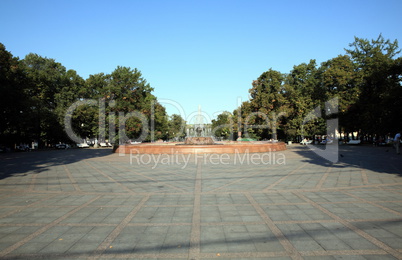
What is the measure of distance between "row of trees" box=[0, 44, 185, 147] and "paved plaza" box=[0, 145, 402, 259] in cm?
2820

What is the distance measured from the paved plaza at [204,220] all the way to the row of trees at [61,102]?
28.2 m

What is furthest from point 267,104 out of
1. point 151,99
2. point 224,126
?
point 224,126

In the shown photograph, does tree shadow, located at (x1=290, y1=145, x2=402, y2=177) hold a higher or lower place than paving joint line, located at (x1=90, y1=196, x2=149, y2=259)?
higher

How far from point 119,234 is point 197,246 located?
5.11 feet

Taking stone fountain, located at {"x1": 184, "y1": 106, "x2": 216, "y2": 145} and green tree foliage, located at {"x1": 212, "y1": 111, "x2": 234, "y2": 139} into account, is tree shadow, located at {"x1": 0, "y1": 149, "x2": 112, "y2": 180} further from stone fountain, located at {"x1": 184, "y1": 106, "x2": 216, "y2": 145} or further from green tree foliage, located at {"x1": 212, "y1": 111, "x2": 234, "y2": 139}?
green tree foliage, located at {"x1": 212, "y1": 111, "x2": 234, "y2": 139}

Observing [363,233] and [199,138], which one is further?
[199,138]

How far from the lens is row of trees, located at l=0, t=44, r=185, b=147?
32.5 meters

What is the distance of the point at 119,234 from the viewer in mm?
4875

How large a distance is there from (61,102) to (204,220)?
51802mm

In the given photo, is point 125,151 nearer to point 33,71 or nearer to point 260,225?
point 260,225

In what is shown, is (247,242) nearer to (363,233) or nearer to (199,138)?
(363,233)

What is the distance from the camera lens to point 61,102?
49656 millimetres

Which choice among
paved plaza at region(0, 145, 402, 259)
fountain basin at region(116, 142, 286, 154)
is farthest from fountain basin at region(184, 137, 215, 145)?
paved plaza at region(0, 145, 402, 259)

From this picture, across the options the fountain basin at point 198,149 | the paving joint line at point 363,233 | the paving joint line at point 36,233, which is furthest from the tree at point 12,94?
the paving joint line at point 363,233
